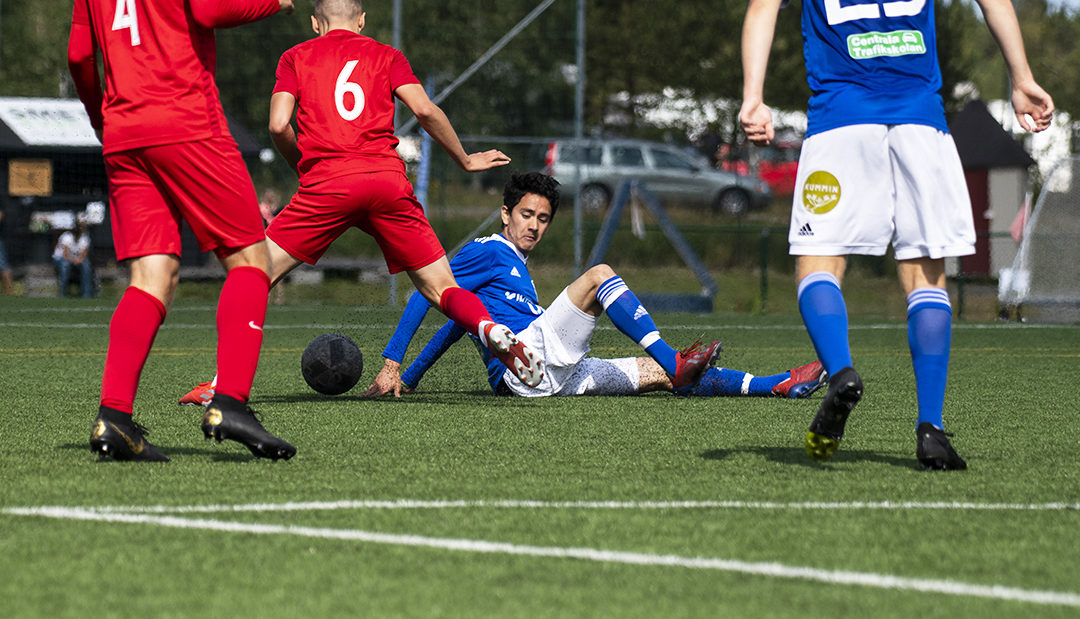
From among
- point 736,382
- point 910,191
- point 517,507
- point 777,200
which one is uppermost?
point 910,191

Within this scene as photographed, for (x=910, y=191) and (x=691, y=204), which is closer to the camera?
(x=910, y=191)

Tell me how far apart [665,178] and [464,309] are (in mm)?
21790

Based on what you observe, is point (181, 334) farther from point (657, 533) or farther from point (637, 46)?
point (637, 46)

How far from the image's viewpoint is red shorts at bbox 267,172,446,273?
607 cm

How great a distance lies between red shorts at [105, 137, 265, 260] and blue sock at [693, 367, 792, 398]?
9.86 ft

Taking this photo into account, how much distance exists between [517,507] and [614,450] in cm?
132

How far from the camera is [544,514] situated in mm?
3830

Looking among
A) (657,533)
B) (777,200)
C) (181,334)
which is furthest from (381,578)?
(777,200)

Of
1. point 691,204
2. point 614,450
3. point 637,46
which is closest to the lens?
point 614,450

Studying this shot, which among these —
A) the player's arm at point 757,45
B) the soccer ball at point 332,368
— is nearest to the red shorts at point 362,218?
the soccer ball at point 332,368

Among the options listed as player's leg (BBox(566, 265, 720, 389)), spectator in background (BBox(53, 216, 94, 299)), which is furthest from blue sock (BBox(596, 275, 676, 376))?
spectator in background (BBox(53, 216, 94, 299))

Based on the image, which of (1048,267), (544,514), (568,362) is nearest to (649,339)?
(568,362)

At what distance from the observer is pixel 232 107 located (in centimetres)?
2219

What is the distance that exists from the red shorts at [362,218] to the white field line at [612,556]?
2.46 meters
